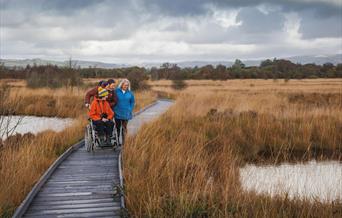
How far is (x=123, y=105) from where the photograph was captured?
8930mm

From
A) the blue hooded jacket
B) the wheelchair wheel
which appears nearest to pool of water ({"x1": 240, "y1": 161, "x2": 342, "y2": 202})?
the blue hooded jacket

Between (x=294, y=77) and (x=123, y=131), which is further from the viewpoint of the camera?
(x=294, y=77)

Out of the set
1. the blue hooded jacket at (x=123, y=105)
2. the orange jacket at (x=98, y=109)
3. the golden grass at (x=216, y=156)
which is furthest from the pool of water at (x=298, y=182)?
the orange jacket at (x=98, y=109)

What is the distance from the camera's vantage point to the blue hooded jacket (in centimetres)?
891

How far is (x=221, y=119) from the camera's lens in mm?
13789

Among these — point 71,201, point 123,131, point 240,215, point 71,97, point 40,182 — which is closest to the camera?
point 240,215

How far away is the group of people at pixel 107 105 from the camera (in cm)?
861

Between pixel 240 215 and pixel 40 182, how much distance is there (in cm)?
310

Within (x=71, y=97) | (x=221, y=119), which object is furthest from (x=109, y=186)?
(x=71, y=97)

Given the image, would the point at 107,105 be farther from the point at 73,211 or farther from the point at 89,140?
the point at 73,211

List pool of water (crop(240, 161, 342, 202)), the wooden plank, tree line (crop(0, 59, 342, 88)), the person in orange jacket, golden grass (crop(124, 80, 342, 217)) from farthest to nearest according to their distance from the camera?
tree line (crop(0, 59, 342, 88)) < the person in orange jacket < pool of water (crop(240, 161, 342, 202)) < the wooden plank < golden grass (crop(124, 80, 342, 217))

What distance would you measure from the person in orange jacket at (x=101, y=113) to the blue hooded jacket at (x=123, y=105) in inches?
11.7

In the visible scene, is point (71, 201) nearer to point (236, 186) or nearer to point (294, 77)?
point (236, 186)

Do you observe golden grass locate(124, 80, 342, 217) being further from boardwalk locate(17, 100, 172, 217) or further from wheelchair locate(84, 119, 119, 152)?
wheelchair locate(84, 119, 119, 152)
